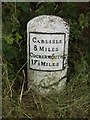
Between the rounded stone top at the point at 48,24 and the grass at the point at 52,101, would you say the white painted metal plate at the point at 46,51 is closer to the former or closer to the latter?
the rounded stone top at the point at 48,24

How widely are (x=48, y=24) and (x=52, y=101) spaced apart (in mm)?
556

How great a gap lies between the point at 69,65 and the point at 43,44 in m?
0.43

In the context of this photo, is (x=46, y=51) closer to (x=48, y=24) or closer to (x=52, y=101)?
(x=48, y=24)

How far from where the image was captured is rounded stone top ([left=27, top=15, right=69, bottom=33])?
9.16 ft

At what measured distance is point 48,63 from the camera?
2.84 metres

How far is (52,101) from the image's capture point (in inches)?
109

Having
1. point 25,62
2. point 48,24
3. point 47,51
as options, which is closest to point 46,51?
point 47,51

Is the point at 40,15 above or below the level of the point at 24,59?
above

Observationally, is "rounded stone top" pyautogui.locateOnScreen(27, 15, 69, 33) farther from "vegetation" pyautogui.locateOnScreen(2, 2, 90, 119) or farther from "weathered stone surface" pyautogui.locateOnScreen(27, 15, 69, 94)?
"vegetation" pyautogui.locateOnScreen(2, 2, 90, 119)

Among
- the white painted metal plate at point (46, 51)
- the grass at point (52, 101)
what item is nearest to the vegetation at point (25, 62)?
the grass at point (52, 101)

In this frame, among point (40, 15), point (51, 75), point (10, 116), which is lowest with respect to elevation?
point (10, 116)

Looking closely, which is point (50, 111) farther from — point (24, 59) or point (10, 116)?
point (24, 59)

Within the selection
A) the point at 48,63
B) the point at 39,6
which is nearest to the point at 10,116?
the point at 48,63

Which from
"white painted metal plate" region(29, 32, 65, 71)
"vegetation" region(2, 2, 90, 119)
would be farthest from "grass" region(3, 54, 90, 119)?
"white painted metal plate" region(29, 32, 65, 71)
